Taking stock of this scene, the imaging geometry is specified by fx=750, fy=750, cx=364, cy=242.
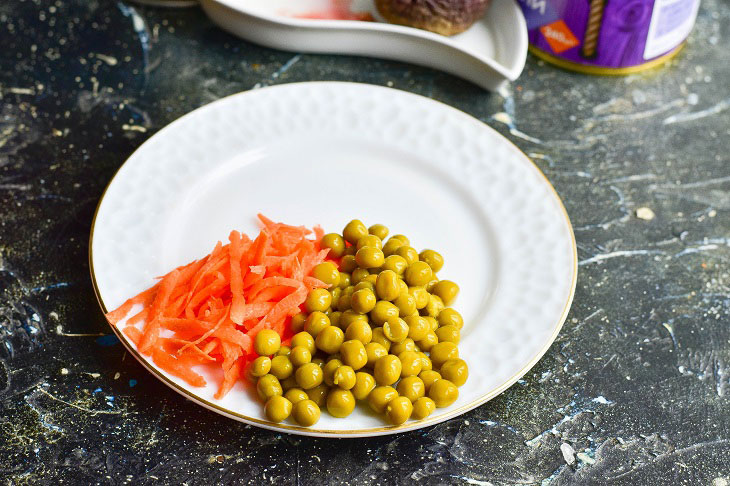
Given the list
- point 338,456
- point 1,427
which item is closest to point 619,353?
point 338,456

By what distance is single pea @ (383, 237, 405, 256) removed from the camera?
1497 millimetres

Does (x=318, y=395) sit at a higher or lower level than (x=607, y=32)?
lower

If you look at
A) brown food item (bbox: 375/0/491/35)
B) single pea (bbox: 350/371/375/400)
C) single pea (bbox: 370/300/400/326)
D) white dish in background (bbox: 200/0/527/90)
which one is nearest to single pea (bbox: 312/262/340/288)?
single pea (bbox: 370/300/400/326)

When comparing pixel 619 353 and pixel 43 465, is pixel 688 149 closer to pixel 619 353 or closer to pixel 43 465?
pixel 619 353

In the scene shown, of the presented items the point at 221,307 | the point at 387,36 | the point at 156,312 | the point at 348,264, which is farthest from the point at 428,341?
the point at 387,36

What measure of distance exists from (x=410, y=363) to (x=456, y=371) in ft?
0.27

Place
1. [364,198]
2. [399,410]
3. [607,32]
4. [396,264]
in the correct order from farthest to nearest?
1. [607,32]
2. [364,198]
3. [396,264]
4. [399,410]

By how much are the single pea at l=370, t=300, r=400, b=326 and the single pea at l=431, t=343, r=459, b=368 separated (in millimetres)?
99

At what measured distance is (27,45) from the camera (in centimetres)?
210

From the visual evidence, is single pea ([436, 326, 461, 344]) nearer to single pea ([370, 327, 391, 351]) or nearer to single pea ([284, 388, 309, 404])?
single pea ([370, 327, 391, 351])

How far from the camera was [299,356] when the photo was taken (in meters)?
1.29

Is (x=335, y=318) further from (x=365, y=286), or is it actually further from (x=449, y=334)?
(x=449, y=334)

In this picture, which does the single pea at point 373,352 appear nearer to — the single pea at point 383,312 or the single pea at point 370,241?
the single pea at point 383,312

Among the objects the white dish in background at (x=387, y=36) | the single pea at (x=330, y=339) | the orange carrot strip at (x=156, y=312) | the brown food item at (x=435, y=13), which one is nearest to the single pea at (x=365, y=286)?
the single pea at (x=330, y=339)
